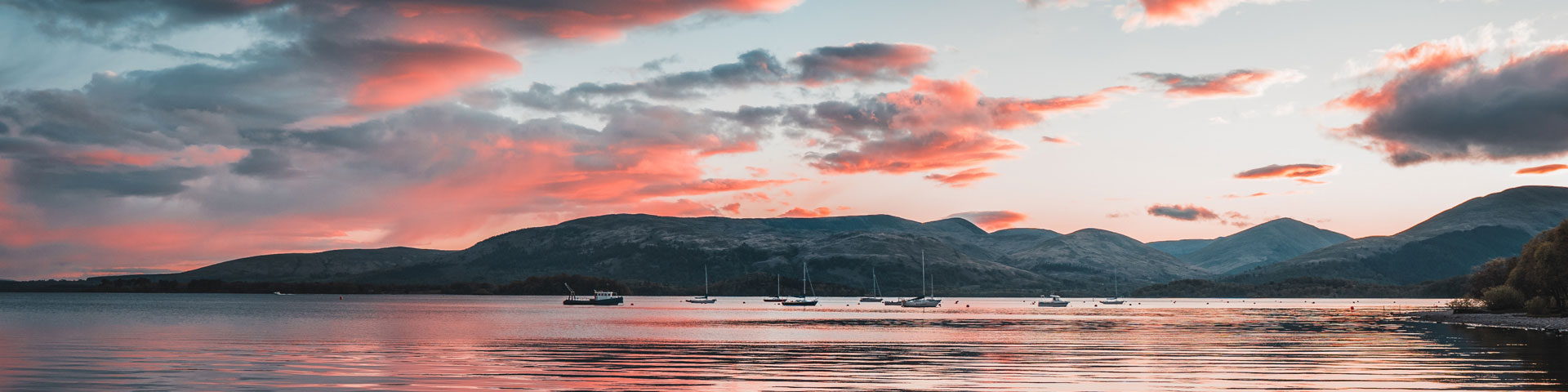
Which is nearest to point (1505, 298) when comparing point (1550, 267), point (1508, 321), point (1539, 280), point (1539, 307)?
point (1539, 280)

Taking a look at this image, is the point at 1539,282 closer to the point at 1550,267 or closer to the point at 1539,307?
the point at 1539,307

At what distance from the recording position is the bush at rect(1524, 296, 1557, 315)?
116250 mm

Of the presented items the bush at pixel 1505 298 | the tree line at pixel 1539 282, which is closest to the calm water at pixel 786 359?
the tree line at pixel 1539 282

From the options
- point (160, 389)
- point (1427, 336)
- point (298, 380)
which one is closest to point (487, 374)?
point (298, 380)

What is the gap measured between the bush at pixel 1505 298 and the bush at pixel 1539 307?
10.7 meters

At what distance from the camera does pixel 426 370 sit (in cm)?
5069

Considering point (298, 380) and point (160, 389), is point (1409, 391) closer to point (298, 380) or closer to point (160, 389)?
point (298, 380)

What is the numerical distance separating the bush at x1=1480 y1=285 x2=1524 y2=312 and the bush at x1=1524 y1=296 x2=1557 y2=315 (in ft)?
34.9

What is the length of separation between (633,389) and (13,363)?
34852 millimetres

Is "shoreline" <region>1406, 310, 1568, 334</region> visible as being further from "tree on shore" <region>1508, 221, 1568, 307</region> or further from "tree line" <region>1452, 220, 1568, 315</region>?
"tree on shore" <region>1508, 221, 1568, 307</region>

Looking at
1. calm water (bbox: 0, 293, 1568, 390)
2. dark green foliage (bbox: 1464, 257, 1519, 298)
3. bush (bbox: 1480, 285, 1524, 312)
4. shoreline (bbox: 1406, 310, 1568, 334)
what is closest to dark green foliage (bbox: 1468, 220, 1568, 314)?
bush (bbox: 1480, 285, 1524, 312)

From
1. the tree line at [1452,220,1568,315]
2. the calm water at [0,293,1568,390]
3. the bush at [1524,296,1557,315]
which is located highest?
the tree line at [1452,220,1568,315]

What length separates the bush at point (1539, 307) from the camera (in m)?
116

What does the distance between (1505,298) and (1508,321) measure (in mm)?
30889
